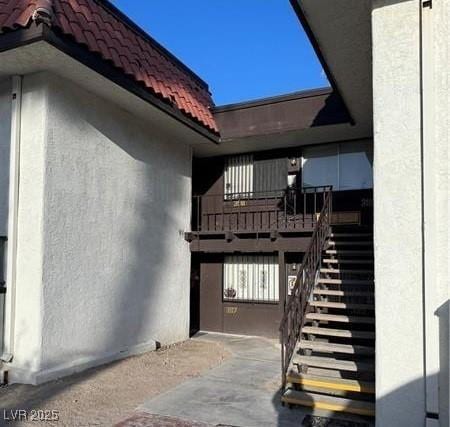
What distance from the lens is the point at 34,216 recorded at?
6.19m

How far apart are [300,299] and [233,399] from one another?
61.7 inches

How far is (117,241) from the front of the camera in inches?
300

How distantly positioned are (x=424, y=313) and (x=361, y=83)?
4091 millimetres

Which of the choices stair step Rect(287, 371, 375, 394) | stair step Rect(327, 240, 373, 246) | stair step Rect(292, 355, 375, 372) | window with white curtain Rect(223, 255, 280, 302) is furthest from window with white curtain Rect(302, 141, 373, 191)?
stair step Rect(287, 371, 375, 394)

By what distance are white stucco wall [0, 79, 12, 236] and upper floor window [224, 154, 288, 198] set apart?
5.34 meters

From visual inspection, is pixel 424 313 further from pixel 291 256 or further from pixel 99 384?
pixel 291 256

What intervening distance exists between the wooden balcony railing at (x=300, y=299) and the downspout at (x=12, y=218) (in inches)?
148

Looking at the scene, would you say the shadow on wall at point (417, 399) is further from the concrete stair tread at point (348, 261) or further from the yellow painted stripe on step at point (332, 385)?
the concrete stair tread at point (348, 261)

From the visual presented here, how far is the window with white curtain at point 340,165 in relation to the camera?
9.53 meters

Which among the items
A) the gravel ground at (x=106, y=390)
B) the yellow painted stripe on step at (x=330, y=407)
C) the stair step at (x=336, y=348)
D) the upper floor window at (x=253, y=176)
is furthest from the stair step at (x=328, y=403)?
the upper floor window at (x=253, y=176)

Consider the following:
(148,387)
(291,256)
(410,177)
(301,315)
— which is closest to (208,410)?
(148,387)

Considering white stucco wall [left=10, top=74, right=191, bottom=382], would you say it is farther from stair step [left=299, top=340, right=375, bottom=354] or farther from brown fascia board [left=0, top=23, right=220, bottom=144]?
stair step [left=299, top=340, right=375, bottom=354]

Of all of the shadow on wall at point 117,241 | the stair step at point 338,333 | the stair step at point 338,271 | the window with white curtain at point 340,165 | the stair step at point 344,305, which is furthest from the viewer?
the window with white curtain at point 340,165

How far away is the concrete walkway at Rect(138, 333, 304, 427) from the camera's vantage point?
481cm
